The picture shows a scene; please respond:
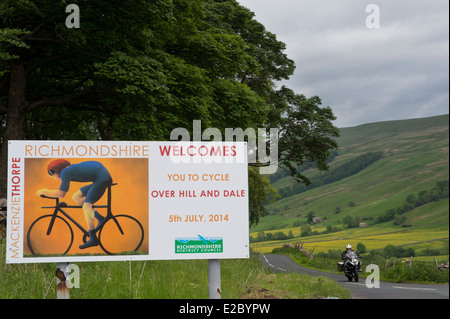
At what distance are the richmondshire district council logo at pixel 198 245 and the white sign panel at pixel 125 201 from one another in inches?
0.6

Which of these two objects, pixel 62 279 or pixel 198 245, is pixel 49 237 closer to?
pixel 62 279

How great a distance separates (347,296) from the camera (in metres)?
14.1

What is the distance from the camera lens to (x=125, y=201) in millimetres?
7219

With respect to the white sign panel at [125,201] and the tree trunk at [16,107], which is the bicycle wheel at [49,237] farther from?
the tree trunk at [16,107]

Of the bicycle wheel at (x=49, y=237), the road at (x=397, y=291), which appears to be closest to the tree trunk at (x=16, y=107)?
the road at (x=397, y=291)

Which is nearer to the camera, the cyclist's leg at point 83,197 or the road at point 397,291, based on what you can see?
the cyclist's leg at point 83,197

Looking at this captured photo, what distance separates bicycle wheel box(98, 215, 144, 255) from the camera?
7070mm

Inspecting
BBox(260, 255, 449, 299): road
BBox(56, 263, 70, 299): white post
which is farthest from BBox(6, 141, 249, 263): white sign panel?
BBox(260, 255, 449, 299): road

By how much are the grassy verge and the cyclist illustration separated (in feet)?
4.08

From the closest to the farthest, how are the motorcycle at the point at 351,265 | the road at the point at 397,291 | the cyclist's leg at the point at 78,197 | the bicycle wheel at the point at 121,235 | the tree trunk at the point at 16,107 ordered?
the bicycle wheel at the point at 121,235 < the cyclist's leg at the point at 78,197 < the road at the point at 397,291 < the tree trunk at the point at 16,107 < the motorcycle at the point at 351,265

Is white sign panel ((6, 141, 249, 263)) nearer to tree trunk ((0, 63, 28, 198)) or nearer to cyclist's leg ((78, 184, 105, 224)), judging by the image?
cyclist's leg ((78, 184, 105, 224))

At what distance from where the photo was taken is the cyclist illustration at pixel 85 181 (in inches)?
280

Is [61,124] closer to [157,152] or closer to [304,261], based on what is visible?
[157,152]

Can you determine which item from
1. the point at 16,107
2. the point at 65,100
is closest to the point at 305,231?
the point at 65,100
